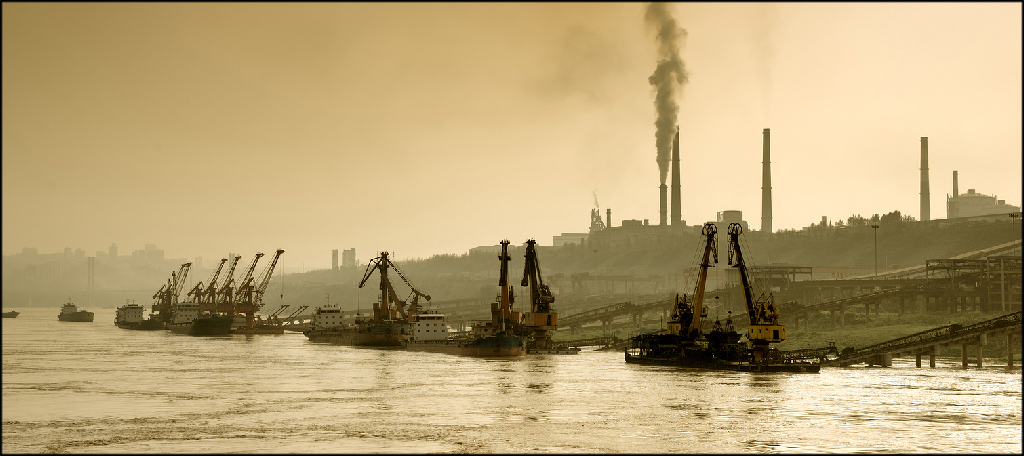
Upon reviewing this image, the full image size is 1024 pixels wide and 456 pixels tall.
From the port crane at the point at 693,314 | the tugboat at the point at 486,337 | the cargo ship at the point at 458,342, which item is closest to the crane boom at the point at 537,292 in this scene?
the tugboat at the point at 486,337

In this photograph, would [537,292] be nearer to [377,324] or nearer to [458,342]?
[458,342]

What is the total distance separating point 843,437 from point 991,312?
80286mm

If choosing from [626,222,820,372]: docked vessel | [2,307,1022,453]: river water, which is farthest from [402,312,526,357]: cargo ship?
[626,222,820,372]: docked vessel

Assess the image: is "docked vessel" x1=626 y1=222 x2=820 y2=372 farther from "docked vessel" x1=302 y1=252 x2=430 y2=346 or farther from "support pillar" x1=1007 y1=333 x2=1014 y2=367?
"docked vessel" x1=302 y1=252 x2=430 y2=346

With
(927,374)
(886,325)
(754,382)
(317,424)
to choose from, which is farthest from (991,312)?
(317,424)

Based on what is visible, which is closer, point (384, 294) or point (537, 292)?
point (537, 292)

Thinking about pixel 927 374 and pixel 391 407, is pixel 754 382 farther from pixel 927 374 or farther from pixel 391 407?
pixel 391 407

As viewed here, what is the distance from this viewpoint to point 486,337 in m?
130

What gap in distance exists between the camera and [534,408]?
68812mm

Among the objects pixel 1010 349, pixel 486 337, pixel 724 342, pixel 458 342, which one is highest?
pixel 1010 349

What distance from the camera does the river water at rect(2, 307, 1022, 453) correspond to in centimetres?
5375

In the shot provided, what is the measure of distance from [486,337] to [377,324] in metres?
37.2

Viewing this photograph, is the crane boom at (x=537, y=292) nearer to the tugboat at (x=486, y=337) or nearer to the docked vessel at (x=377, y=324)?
the tugboat at (x=486, y=337)

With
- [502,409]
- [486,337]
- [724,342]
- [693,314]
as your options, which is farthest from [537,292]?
[502,409]
